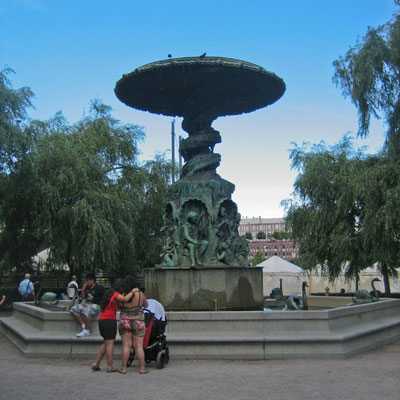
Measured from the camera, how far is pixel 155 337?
25.9 ft

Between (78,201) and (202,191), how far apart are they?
11.9 meters

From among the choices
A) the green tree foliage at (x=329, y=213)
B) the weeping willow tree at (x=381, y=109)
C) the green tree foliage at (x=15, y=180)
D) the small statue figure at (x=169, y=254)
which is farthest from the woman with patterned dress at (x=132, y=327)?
the green tree foliage at (x=329, y=213)

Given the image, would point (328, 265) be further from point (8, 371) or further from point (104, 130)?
point (8, 371)

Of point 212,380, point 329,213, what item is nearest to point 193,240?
point 212,380

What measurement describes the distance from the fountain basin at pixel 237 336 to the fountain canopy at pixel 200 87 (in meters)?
5.09

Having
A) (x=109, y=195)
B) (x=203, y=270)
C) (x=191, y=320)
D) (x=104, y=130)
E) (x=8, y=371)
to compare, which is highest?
(x=104, y=130)

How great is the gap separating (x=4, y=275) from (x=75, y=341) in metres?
17.2

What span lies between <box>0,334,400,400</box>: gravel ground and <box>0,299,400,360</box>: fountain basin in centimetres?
21

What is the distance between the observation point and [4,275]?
80.2 ft

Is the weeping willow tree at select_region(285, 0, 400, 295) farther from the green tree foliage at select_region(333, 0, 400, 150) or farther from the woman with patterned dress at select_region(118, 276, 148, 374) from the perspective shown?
the woman with patterned dress at select_region(118, 276, 148, 374)

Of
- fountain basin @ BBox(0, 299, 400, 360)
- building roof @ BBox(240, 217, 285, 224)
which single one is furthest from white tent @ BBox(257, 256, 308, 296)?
building roof @ BBox(240, 217, 285, 224)

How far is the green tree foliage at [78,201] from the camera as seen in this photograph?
68.4 ft

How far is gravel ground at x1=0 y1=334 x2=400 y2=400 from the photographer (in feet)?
20.3

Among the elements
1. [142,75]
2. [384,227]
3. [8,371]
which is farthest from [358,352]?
[384,227]
